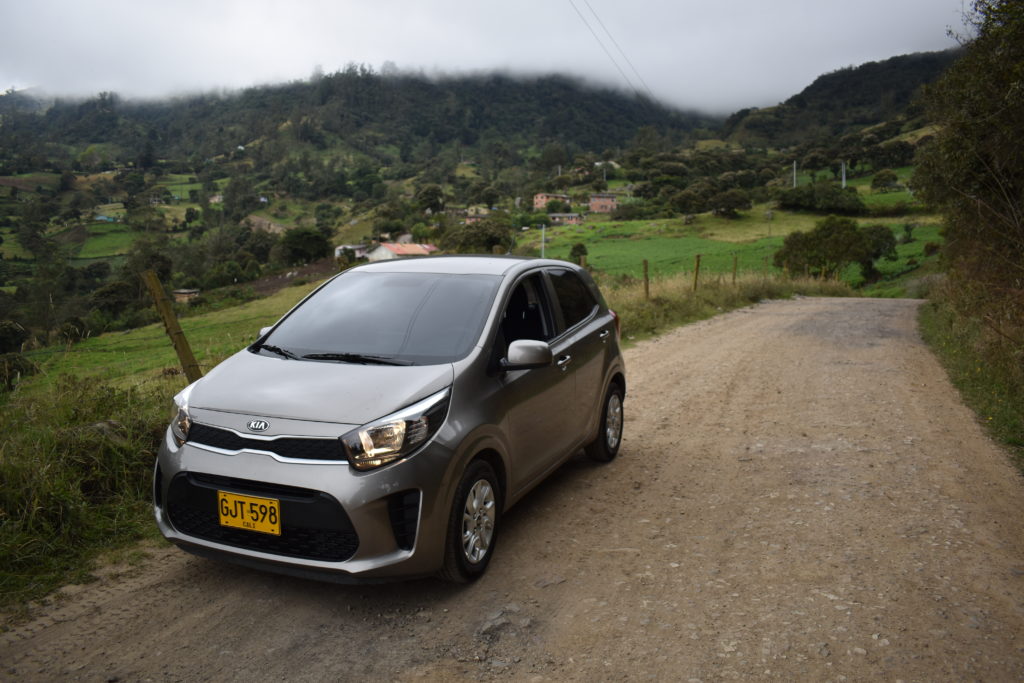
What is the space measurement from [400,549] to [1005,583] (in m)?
3.27

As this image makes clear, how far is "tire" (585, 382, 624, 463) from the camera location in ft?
18.7

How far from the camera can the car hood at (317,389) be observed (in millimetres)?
3299

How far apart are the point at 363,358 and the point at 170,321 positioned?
2.67 m

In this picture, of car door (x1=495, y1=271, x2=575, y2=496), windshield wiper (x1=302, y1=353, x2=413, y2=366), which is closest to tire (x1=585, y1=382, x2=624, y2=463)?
car door (x1=495, y1=271, x2=575, y2=496)

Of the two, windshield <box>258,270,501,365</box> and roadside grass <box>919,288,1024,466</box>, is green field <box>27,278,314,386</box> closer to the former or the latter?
windshield <box>258,270,501,365</box>

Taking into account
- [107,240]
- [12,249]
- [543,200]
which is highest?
[543,200]

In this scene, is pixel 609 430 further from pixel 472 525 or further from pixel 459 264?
pixel 472 525

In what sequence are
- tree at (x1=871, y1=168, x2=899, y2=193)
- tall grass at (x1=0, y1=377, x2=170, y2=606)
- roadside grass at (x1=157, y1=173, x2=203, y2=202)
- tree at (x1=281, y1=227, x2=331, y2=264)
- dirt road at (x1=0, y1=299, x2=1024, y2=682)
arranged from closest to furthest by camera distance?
1. dirt road at (x1=0, y1=299, x2=1024, y2=682)
2. tall grass at (x1=0, y1=377, x2=170, y2=606)
3. tree at (x1=281, y1=227, x2=331, y2=264)
4. tree at (x1=871, y1=168, x2=899, y2=193)
5. roadside grass at (x1=157, y1=173, x2=203, y2=202)

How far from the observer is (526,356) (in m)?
3.90

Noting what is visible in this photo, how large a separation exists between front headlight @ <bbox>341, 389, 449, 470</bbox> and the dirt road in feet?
2.75

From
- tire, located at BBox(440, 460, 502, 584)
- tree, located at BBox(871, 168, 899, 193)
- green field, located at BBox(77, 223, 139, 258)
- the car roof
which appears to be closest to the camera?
tire, located at BBox(440, 460, 502, 584)

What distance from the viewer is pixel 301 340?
4199 millimetres

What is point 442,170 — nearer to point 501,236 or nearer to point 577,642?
point 501,236

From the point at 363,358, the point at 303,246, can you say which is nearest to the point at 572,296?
the point at 363,358
